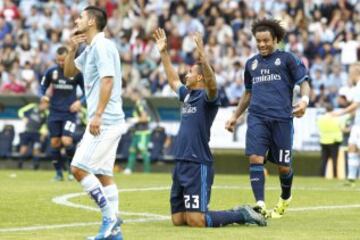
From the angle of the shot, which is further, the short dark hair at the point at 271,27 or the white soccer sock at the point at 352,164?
the white soccer sock at the point at 352,164

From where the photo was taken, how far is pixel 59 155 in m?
24.0

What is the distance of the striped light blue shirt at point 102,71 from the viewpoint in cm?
1195

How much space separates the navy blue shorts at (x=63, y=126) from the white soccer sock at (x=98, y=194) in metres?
11.5

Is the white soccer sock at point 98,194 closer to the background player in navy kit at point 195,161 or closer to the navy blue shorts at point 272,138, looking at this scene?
the background player in navy kit at point 195,161

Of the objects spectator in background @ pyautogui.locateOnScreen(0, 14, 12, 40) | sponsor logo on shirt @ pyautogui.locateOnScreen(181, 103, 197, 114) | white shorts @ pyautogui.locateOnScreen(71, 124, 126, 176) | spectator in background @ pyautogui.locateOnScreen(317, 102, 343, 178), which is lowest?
spectator in background @ pyautogui.locateOnScreen(317, 102, 343, 178)

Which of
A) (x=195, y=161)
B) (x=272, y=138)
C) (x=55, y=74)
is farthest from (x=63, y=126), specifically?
(x=195, y=161)

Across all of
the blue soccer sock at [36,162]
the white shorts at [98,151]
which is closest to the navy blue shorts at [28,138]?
the blue soccer sock at [36,162]

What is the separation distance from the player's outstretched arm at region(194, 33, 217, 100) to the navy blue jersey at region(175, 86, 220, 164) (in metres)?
0.28

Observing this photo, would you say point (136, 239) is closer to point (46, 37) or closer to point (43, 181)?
point (43, 181)

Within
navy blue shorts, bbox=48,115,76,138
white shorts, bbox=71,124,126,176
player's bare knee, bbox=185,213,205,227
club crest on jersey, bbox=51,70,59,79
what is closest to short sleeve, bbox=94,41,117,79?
white shorts, bbox=71,124,126,176

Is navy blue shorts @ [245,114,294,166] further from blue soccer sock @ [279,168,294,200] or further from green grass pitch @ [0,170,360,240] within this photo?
green grass pitch @ [0,170,360,240]

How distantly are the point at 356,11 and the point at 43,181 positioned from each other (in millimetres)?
13705

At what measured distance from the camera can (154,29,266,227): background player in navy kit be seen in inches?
523

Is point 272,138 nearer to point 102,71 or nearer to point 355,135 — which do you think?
point 102,71
